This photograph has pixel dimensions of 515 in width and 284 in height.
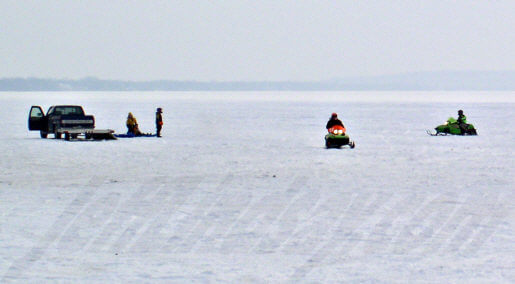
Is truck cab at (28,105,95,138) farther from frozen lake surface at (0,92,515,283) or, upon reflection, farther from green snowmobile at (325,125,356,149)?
green snowmobile at (325,125,356,149)

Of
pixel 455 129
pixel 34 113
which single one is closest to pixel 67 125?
pixel 455 129

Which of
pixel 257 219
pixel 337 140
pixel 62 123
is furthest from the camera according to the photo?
pixel 62 123

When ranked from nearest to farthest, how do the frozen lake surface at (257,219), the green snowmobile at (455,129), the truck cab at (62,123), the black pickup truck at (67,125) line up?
the frozen lake surface at (257,219), the black pickup truck at (67,125), the truck cab at (62,123), the green snowmobile at (455,129)

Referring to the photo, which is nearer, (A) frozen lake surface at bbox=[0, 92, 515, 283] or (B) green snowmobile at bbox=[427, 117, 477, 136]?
(A) frozen lake surface at bbox=[0, 92, 515, 283]

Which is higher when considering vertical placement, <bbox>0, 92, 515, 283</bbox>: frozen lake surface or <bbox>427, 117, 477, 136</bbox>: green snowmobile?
<bbox>0, 92, 515, 283</bbox>: frozen lake surface

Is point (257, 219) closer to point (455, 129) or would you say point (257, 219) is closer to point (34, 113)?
point (455, 129)

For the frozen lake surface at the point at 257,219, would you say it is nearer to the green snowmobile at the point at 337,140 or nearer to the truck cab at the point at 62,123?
the green snowmobile at the point at 337,140

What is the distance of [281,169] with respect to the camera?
1848cm

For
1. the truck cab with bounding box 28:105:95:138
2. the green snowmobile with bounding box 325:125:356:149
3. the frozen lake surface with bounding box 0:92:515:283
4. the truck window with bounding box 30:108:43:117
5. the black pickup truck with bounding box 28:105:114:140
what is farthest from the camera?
the truck window with bounding box 30:108:43:117

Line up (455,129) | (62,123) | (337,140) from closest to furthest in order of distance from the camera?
(337,140)
(62,123)
(455,129)

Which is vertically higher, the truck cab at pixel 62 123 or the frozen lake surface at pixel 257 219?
the frozen lake surface at pixel 257 219

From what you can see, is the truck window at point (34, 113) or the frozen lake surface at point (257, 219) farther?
the truck window at point (34, 113)

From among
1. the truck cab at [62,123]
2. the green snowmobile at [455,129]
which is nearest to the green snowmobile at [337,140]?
the green snowmobile at [455,129]

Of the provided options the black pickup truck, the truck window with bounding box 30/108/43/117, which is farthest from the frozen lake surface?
the truck window with bounding box 30/108/43/117
